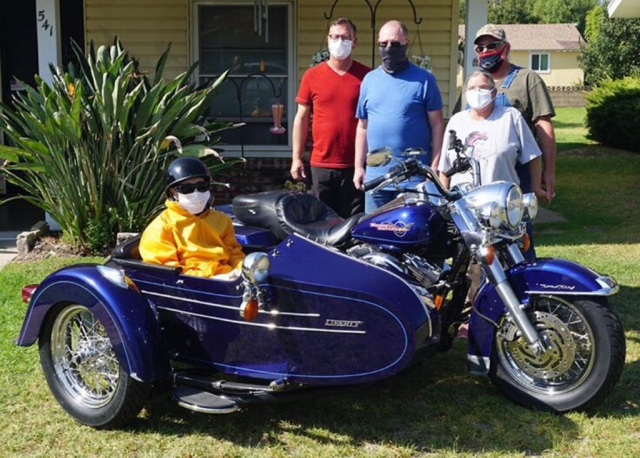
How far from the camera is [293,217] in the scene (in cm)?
472

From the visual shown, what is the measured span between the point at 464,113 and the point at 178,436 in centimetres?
244

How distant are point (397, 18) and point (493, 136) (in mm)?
5701

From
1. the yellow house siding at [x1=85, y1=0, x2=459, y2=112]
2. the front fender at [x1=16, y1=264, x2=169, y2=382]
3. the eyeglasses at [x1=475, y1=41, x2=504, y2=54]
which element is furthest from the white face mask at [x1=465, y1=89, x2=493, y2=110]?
the yellow house siding at [x1=85, y1=0, x2=459, y2=112]

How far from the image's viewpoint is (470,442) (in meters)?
4.12

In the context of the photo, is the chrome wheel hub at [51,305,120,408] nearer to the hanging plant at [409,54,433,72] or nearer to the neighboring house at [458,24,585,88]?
the hanging plant at [409,54,433,72]

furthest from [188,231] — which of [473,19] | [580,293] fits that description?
[473,19]

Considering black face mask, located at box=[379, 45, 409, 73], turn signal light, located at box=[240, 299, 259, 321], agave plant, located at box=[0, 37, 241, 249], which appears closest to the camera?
turn signal light, located at box=[240, 299, 259, 321]

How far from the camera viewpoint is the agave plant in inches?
297

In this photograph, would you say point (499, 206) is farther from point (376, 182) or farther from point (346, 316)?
point (346, 316)

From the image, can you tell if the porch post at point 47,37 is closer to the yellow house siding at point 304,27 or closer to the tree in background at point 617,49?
the yellow house siding at point 304,27

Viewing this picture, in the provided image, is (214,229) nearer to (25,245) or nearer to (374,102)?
(374,102)

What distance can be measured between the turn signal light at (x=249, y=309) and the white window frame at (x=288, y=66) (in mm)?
6519

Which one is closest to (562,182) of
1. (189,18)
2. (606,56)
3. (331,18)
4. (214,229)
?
(331,18)

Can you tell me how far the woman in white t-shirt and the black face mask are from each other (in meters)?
0.66
